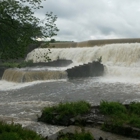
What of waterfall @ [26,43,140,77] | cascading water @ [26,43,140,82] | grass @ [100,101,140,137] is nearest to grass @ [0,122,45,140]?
grass @ [100,101,140,137]

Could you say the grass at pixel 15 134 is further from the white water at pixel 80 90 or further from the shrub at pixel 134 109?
the shrub at pixel 134 109

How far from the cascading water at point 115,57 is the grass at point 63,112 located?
49.2ft

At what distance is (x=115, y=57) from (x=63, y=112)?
22.0 m

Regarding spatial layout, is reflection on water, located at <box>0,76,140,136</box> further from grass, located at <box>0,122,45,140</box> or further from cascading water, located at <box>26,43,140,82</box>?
cascading water, located at <box>26,43,140,82</box>

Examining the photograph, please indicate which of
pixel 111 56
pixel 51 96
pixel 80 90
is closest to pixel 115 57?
pixel 111 56

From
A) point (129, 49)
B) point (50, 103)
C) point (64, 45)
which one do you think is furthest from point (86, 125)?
point (64, 45)

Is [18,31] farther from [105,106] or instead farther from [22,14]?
[105,106]

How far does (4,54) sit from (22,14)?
1.35m

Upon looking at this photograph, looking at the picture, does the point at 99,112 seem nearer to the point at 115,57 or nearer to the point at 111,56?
the point at 115,57

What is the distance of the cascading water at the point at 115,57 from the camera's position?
1098 inches

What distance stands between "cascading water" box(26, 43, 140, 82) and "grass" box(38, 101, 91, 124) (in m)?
15.0

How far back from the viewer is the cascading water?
2789cm

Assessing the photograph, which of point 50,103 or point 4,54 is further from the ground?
point 4,54

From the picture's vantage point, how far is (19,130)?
8430mm
